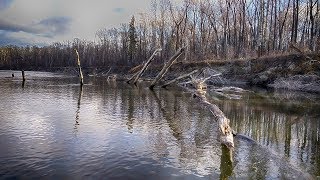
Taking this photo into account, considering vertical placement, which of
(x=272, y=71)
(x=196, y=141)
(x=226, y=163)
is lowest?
(x=226, y=163)

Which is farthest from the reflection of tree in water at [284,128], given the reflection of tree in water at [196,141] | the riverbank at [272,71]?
the riverbank at [272,71]

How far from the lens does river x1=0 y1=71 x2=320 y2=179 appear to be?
10.6 metres

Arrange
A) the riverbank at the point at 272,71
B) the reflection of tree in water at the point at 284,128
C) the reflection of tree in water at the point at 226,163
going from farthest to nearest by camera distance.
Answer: the riverbank at the point at 272,71 < the reflection of tree in water at the point at 284,128 < the reflection of tree in water at the point at 226,163

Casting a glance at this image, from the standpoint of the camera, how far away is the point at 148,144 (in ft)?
46.0

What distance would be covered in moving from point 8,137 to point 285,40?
81.7m

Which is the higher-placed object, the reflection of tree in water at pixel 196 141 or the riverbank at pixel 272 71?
the riverbank at pixel 272 71

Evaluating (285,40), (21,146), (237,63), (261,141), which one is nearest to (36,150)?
(21,146)

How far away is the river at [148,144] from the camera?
10633 mm

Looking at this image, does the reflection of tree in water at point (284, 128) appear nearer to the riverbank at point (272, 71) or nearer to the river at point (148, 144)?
the river at point (148, 144)

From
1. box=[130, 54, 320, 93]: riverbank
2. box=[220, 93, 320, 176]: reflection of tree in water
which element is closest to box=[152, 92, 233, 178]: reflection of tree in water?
box=[220, 93, 320, 176]: reflection of tree in water

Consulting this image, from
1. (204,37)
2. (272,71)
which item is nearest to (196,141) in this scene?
(272,71)

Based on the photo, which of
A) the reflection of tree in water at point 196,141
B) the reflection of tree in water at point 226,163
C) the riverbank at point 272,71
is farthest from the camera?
the riverbank at point 272,71

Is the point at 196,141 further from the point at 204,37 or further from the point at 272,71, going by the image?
the point at 204,37

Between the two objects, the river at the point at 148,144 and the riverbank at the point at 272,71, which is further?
the riverbank at the point at 272,71
